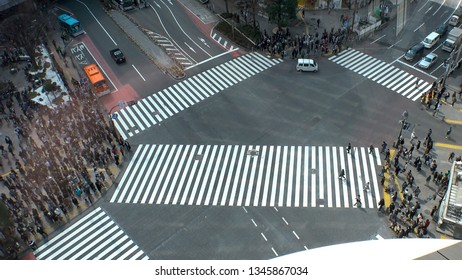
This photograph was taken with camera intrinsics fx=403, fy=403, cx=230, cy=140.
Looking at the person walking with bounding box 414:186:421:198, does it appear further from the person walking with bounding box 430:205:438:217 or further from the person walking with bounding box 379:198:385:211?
the person walking with bounding box 379:198:385:211

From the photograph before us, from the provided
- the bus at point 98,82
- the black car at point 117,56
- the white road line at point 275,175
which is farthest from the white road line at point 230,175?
the black car at point 117,56

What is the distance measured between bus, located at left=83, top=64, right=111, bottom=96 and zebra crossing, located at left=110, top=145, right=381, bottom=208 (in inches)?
459

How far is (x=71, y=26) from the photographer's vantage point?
60.2m

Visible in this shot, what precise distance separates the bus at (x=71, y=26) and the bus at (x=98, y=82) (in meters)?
12.5

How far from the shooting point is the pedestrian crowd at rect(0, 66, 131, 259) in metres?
36.5

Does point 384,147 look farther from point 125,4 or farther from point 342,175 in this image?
point 125,4

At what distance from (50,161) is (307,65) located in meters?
31.8

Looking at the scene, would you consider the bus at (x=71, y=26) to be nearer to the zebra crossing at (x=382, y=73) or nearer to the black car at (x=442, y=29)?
the zebra crossing at (x=382, y=73)

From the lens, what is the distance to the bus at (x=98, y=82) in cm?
4994

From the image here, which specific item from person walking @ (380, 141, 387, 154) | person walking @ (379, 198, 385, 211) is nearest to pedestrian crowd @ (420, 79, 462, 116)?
person walking @ (380, 141, 387, 154)

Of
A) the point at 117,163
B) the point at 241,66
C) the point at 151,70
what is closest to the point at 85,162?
the point at 117,163

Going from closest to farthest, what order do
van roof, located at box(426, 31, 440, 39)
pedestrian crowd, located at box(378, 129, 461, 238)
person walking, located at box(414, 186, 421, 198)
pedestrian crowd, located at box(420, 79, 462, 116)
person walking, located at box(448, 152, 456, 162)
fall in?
1. pedestrian crowd, located at box(378, 129, 461, 238)
2. person walking, located at box(414, 186, 421, 198)
3. person walking, located at box(448, 152, 456, 162)
4. pedestrian crowd, located at box(420, 79, 462, 116)
5. van roof, located at box(426, 31, 440, 39)

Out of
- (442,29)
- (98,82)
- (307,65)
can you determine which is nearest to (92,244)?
(98,82)

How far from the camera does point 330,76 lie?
50188 mm
